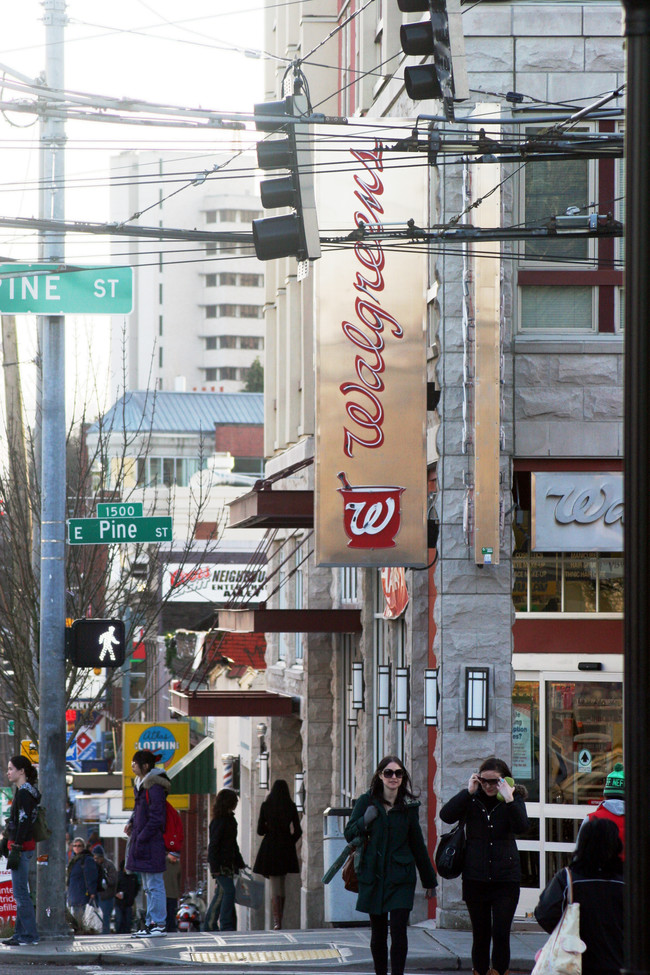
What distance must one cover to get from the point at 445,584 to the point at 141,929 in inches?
178

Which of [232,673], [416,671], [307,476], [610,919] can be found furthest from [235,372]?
[610,919]

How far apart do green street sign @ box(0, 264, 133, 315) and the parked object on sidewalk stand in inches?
558

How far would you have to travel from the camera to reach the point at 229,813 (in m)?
17.3

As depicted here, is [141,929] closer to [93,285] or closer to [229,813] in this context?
[229,813]

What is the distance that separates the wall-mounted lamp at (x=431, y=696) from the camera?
14.1 meters

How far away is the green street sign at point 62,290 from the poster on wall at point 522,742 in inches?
225

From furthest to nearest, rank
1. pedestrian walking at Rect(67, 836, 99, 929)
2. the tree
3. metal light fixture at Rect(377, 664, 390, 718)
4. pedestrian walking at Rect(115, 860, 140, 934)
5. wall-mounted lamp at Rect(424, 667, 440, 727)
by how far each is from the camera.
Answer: the tree
pedestrian walking at Rect(67, 836, 99, 929)
pedestrian walking at Rect(115, 860, 140, 934)
metal light fixture at Rect(377, 664, 390, 718)
wall-mounted lamp at Rect(424, 667, 440, 727)

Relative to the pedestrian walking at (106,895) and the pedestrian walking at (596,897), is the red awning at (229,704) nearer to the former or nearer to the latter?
the pedestrian walking at (106,895)

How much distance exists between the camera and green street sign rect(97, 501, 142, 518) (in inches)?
552

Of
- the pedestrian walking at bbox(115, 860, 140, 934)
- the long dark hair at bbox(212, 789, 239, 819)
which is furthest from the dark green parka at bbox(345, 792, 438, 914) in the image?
the pedestrian walking at bbox(115, 860, 140, 934)

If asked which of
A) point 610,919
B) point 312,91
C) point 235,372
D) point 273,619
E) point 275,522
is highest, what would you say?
point 235,372

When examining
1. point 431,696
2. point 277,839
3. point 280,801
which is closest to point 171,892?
point 277,839

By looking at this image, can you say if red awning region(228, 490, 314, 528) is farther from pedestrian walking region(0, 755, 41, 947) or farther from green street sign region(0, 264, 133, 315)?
pedestrian walking region(0, 755, 41, 947)

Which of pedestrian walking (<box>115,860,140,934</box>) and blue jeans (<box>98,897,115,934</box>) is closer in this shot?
pedestrian walking (<box>115,860,140,934</box>)
